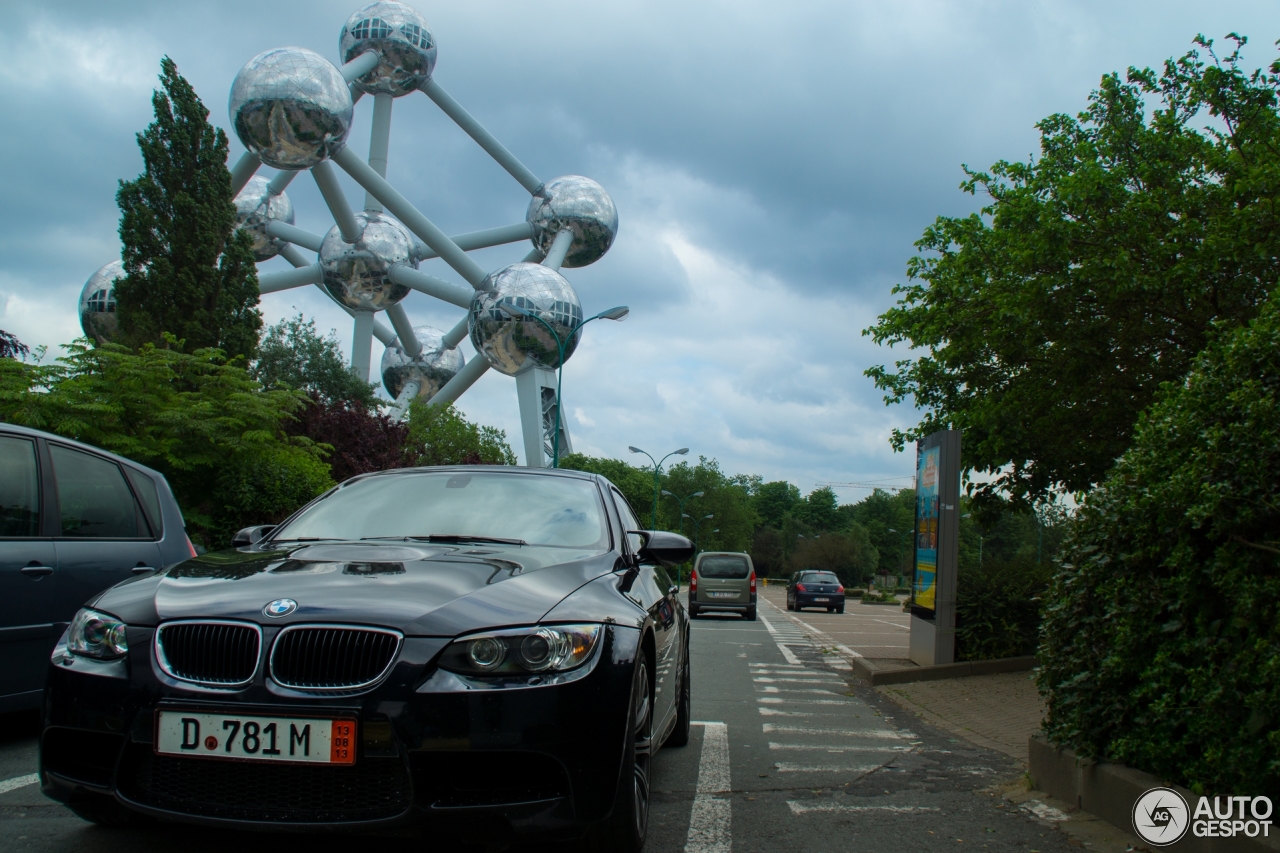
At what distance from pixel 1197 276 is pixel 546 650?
10802 millimetres

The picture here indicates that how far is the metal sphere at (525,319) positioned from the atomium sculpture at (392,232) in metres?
0.05

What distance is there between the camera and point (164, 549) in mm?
6391

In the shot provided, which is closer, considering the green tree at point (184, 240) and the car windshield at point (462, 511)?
the car windshield at point (462, 511)

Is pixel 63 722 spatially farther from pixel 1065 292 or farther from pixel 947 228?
pixel 947 228

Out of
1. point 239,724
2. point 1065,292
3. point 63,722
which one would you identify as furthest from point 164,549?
point 1065,292

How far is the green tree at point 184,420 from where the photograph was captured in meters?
14.9

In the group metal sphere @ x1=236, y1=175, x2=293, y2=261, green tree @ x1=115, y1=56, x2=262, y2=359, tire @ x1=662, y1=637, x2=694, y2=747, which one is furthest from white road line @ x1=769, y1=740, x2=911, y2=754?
metal sphere @ x1=236, y1=175, x2=293, y2=261

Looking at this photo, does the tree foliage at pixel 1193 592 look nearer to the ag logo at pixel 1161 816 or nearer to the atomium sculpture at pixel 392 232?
the ag logo at pixel 1161 816

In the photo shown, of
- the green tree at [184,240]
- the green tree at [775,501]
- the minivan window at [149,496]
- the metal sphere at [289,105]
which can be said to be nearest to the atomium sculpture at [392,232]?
the metal sphere at [289,105]

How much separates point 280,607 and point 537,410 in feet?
115

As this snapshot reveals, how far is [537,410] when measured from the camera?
3806 cm

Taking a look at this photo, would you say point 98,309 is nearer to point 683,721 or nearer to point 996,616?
point 996,616

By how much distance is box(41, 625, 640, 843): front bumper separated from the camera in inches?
118

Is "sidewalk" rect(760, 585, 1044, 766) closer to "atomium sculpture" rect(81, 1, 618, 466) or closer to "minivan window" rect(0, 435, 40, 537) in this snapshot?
"minivan window" rect(0, 435, 40, 537)
